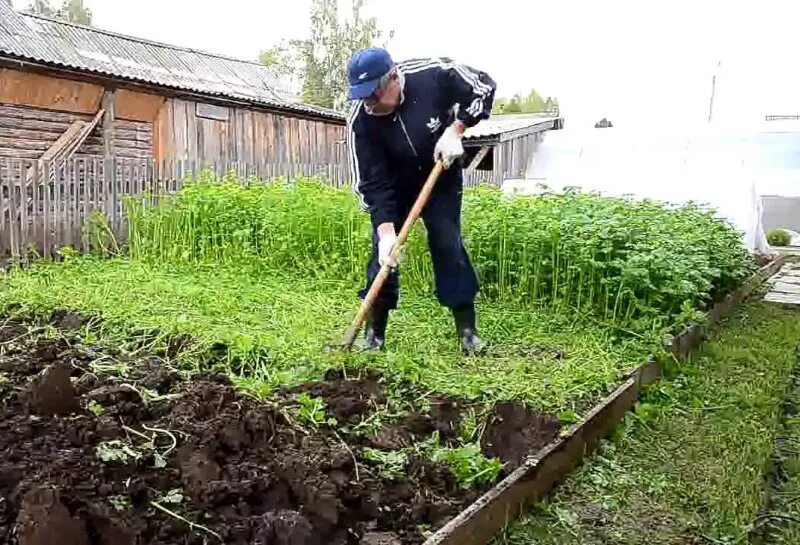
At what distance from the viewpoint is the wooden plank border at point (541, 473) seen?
2.13m

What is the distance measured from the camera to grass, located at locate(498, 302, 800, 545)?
2443mm

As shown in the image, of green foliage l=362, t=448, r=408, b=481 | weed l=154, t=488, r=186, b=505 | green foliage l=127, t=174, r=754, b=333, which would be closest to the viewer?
weed l=154, t=488, r=186, b=505

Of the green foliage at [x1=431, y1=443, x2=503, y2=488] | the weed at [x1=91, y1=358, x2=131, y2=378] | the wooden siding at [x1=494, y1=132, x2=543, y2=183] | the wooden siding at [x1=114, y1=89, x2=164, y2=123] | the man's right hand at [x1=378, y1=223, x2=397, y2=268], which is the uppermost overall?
the wooden siding at [x1=114, y1=89, x2=164, y2=123]

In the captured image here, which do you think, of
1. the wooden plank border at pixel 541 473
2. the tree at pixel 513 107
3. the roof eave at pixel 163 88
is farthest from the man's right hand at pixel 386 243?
the tree at pixel 513 107

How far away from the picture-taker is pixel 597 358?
156 inches

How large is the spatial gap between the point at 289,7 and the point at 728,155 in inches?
1224

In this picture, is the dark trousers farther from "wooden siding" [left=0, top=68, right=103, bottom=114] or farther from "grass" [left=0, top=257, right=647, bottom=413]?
"wooden siding" [left=0, top=68, right=103, bottom=114]

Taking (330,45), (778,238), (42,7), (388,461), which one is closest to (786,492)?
(388,461)

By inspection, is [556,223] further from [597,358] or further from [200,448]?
[200,448]

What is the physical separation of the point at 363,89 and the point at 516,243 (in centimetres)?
212

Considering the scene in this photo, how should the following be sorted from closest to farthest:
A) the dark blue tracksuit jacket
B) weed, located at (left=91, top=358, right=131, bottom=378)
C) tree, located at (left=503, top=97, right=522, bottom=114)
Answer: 1. weed, located at (left=91, top=358, right=131, bottom=378)
2. the dark blue tracksuit jacket
3. tree, located at (left=503, top=97, right=522, bottom=114)

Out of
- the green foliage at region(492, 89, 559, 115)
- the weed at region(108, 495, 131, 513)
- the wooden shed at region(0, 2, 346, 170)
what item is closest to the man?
the weed at region(108, 495, 131, 513)

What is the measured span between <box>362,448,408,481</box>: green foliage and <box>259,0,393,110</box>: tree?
3523 cm

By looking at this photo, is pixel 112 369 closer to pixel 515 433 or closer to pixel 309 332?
pixel 309 332
